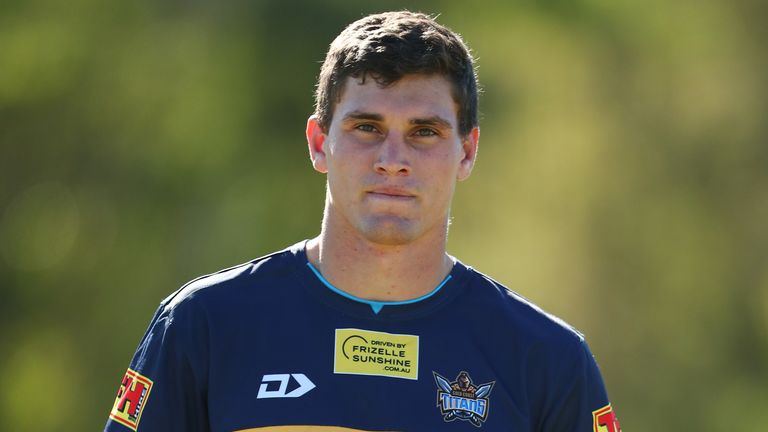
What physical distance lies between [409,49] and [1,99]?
399 inches

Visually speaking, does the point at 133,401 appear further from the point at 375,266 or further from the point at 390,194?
the point at 390,194

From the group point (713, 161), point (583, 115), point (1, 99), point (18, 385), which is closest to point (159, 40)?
point (1, 99)

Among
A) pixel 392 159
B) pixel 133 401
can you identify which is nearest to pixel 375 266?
pixel 392 159

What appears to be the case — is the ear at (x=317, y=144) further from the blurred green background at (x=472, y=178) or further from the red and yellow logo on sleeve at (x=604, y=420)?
the blurred green background at (x=472, y=178)

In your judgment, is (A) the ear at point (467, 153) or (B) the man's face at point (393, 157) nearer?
(B) the man's face at point (393, 157)

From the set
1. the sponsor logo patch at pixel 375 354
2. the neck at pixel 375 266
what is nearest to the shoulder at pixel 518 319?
the neck at pixel 375 266

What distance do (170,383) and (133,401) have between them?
142mm

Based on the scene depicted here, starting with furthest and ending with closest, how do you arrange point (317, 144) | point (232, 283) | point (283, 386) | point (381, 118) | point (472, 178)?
point (472, 178), point (317, 144), point (232, 283), point (381, 118), point (283, 386)

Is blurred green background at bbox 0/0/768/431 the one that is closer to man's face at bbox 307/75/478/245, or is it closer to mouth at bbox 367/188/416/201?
man's face at bbox 307/75/478/245

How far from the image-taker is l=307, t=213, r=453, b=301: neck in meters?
4.00

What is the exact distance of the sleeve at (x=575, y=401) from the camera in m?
3.93

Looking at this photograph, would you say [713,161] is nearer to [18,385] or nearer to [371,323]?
[18,385]

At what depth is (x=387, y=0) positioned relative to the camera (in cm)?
1282

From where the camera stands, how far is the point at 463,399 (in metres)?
3.85
